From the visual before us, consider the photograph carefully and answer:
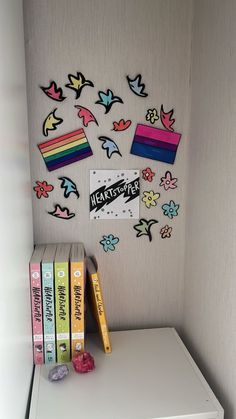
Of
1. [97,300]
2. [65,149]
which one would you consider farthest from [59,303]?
[65,149]

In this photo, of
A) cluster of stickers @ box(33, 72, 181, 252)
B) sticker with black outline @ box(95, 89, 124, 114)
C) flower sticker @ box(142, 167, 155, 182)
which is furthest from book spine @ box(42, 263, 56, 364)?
sticker with black outline @ box(95, 89, 124, 114)

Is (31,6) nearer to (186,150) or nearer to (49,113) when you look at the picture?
(49,113)

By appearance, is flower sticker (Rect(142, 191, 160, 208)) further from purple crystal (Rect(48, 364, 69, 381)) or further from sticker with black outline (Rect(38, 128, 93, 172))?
purple crystal (Rect(48, 364, 69, 381))

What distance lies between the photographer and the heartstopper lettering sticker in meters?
1.26

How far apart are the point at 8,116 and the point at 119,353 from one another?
0.84 m

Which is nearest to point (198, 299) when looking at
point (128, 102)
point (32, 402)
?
point (32, 402)

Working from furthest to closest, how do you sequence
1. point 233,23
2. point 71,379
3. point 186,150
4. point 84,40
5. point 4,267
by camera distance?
point 186,150 < point 84,40 < point 71,379 < point 233,23 < point 4,267

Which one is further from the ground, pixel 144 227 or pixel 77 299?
pixel 144 227

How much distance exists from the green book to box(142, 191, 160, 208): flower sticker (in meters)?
0.34

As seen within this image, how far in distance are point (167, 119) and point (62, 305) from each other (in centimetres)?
73

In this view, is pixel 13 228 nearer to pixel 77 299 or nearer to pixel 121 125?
pixel 77 299

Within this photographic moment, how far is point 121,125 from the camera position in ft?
4.07

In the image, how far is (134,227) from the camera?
1.31 meters

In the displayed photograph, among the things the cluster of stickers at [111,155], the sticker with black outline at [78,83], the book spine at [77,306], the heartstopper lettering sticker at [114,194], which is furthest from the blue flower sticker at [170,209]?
the sticker with black outline at [78,83]
